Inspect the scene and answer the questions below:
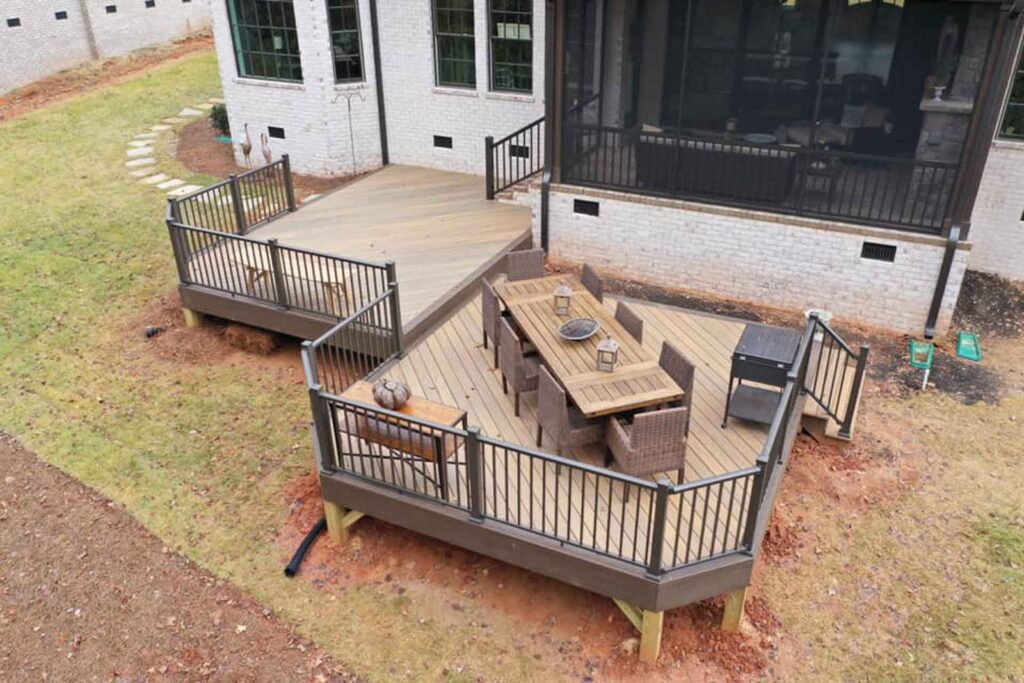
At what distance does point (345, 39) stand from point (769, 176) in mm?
8083

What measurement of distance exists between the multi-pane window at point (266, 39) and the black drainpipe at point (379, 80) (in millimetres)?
1369

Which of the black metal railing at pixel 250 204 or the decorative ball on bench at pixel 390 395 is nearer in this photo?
the decorative ball on bench at pixel 390 395

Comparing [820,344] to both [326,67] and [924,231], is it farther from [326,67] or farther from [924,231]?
[326,67]

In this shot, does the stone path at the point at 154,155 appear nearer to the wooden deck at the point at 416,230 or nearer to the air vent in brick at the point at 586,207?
the wooden deck at the point at 416,230

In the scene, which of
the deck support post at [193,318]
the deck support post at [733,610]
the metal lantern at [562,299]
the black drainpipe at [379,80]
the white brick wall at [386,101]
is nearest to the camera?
the deck support post at [733,610]

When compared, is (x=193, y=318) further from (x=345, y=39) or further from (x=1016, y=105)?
(x=1016, y=105)

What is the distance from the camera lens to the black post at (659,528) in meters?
5.12

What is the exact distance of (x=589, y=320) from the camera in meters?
7.35

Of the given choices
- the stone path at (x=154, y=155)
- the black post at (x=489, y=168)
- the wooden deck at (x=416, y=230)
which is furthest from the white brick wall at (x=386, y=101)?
the stone path at (x=154, y=155)

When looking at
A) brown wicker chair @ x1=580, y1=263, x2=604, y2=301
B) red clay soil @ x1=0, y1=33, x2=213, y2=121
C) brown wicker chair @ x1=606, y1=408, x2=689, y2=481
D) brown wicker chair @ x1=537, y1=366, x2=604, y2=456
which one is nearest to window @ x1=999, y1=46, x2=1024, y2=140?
brown wicker chair @ x1=580, y1=263, x2=604, y2=301

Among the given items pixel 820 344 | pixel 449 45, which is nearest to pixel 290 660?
pixel 820 344

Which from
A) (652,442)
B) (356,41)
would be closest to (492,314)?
(652,442)

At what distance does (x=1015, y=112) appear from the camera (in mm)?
10031

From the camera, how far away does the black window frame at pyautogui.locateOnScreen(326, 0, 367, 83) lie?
531 inches
